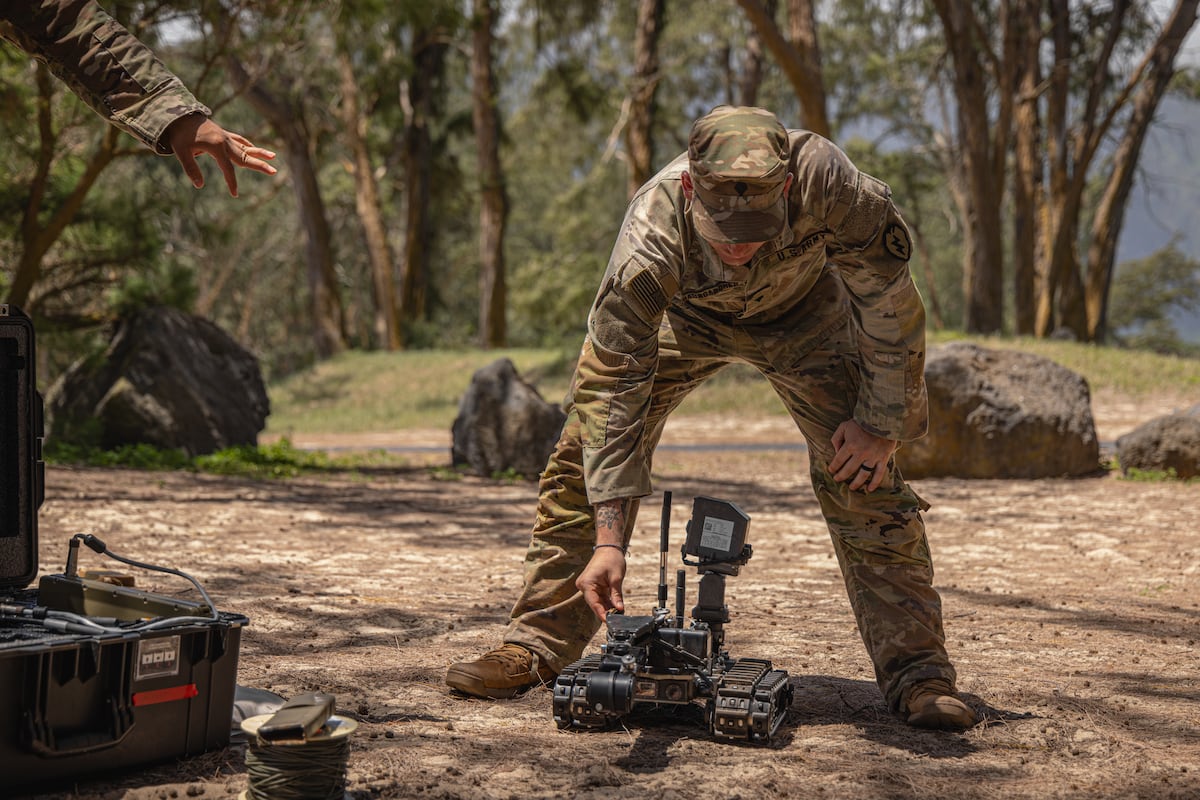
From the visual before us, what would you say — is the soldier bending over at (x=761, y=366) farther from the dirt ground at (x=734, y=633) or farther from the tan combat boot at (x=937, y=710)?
the dirt ground at (x=734, y=633)

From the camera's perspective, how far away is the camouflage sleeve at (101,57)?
3.59m

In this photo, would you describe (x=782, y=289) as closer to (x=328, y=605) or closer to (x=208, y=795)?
(x=208, y=795)

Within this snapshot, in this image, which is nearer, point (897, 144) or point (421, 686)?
point (421, 686)

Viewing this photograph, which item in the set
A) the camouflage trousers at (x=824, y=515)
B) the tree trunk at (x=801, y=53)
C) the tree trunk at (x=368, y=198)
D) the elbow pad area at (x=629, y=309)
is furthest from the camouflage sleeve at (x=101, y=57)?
the tree trunk at (x=368, y=198)

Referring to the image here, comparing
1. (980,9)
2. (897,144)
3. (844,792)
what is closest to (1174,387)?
(980,9)

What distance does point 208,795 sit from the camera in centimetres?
319

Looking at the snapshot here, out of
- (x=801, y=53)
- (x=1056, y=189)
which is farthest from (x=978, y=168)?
(x=801, y=53)

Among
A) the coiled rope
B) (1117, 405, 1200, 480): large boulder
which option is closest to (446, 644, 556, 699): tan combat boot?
the coiled rope

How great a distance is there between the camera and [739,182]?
350 centimetres

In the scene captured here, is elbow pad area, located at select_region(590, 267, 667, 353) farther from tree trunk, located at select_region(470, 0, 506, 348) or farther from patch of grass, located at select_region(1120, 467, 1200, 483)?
tree trunk, located at select_region(470, 0, 506, 348)

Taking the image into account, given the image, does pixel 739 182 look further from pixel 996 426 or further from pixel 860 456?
pixel 996 426

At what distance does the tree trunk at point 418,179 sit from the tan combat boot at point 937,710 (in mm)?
27119

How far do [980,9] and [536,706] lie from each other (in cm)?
2771

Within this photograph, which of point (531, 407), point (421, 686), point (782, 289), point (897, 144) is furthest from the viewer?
point (897, 144)
